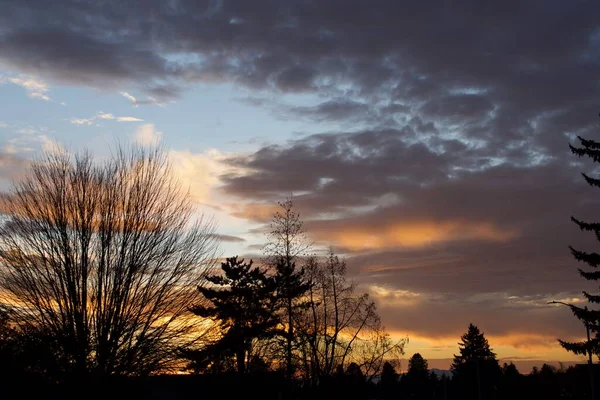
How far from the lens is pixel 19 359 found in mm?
24422

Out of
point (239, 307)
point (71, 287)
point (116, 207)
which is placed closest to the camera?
point (71, 287)

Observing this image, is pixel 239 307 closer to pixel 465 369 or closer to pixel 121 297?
pixel 121 297

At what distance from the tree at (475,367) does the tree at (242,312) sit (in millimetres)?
48804

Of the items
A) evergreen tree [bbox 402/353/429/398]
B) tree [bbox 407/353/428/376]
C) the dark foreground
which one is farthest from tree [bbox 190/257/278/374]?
tree [bbox 407/353/428/376]

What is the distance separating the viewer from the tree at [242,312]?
2138 inches

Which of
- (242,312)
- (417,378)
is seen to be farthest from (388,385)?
(242,312)

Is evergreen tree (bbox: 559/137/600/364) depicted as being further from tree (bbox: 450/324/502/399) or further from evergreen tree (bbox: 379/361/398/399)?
evergreen tree (bbox: 379/361/398/399)

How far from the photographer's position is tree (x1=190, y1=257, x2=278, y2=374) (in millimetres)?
54312

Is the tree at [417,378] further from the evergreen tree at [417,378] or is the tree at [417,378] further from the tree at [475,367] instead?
the tree at [475,367]

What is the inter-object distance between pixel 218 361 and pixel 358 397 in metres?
14.3

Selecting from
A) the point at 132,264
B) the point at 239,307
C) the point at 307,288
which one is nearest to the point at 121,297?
the point at 132,264

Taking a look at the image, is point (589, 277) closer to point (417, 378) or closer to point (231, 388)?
point (231, 388)

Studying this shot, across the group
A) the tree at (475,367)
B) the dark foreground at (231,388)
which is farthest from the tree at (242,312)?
the tree at (475,367)

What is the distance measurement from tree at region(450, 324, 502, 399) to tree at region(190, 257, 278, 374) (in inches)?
1921
